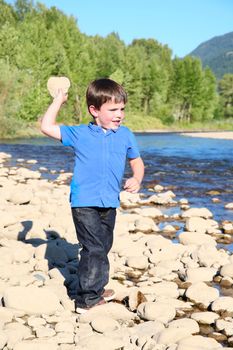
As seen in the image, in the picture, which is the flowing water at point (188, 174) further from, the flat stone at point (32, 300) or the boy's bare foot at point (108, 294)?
the flat stone at point (32, 300)

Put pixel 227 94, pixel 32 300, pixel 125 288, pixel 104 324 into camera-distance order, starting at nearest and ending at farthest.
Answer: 1. pixel 104 324
2. pixel 32 300
3. pixel 125 288
4. pixel 227 94

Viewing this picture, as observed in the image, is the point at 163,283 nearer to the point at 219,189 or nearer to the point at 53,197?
the point at 53,197

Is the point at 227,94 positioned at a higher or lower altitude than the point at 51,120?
higher

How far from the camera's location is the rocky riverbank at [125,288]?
11.5 ft

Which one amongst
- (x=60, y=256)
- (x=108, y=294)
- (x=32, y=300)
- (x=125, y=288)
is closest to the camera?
(x=32, y=300)

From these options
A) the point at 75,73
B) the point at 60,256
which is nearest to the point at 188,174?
the point at 60,256

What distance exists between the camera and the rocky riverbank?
3.51 m

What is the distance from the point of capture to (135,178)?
12.9ft

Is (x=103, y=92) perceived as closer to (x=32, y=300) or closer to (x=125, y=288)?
(x=32, y=300)

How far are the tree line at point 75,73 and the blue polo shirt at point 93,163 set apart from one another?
3260 centimetres

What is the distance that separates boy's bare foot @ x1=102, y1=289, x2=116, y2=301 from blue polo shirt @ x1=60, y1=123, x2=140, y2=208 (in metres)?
0.87

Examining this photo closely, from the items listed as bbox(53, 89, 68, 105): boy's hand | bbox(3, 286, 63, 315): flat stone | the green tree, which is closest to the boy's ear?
bbox(53, 89, 68, 105): boy's hand

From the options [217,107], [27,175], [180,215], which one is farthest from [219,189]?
[217,107]

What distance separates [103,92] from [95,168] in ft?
2.00
